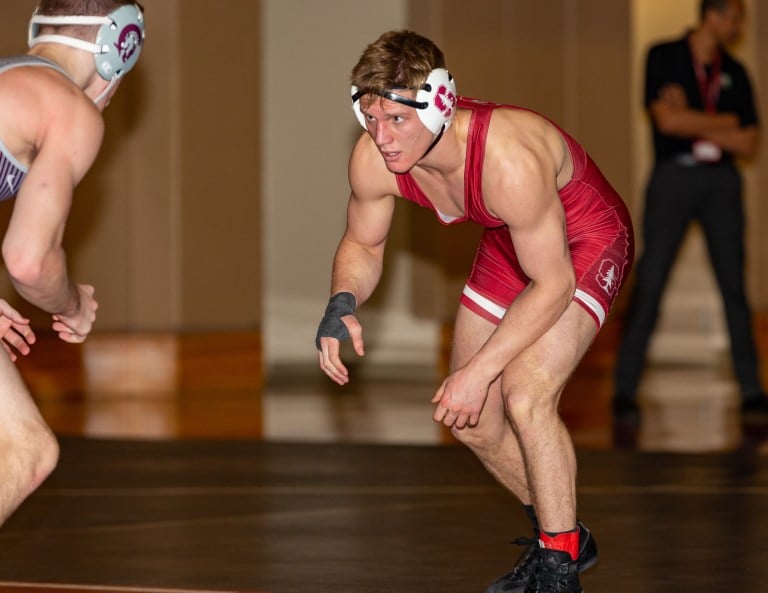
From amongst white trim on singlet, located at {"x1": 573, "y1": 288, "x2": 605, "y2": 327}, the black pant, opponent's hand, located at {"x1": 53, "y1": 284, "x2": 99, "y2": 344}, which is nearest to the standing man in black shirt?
the black pant

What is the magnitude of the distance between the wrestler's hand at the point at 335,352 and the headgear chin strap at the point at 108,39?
829mm

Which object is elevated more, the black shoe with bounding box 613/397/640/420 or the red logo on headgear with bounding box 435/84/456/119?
the red logo on headgear with bounding box 435/84/456/119

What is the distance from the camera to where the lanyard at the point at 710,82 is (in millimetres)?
7625

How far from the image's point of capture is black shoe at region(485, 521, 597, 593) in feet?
13.5

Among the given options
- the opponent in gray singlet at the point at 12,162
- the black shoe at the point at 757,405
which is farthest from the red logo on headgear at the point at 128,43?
the black shoe at the point at 757,405

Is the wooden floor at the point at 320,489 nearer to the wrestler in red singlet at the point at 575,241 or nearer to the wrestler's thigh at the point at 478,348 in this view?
the wrestler's thigh at the point at 478,348

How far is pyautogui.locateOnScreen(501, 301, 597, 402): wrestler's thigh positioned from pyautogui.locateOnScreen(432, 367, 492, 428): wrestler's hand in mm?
147

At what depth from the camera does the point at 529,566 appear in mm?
4164

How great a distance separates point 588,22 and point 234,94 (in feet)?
7.79

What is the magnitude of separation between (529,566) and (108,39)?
174cm

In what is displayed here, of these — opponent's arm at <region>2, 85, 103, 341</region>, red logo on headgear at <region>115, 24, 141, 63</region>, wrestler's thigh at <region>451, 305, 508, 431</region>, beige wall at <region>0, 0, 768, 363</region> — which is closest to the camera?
opponent's arm at <region>2, 85, 103, 341</region>

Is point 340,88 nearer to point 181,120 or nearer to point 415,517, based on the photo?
point 181,120

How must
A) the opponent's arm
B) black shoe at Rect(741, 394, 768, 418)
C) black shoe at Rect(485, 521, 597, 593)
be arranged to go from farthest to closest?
black shoe at Rect(741, 394, 768, 418) < black shoe at Rect(485, 521, 597, 593) < the opponent's arm

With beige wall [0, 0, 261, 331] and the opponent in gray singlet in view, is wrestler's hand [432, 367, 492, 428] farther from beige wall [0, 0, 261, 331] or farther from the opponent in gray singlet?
beige wall [0, 0, 261, 331]
